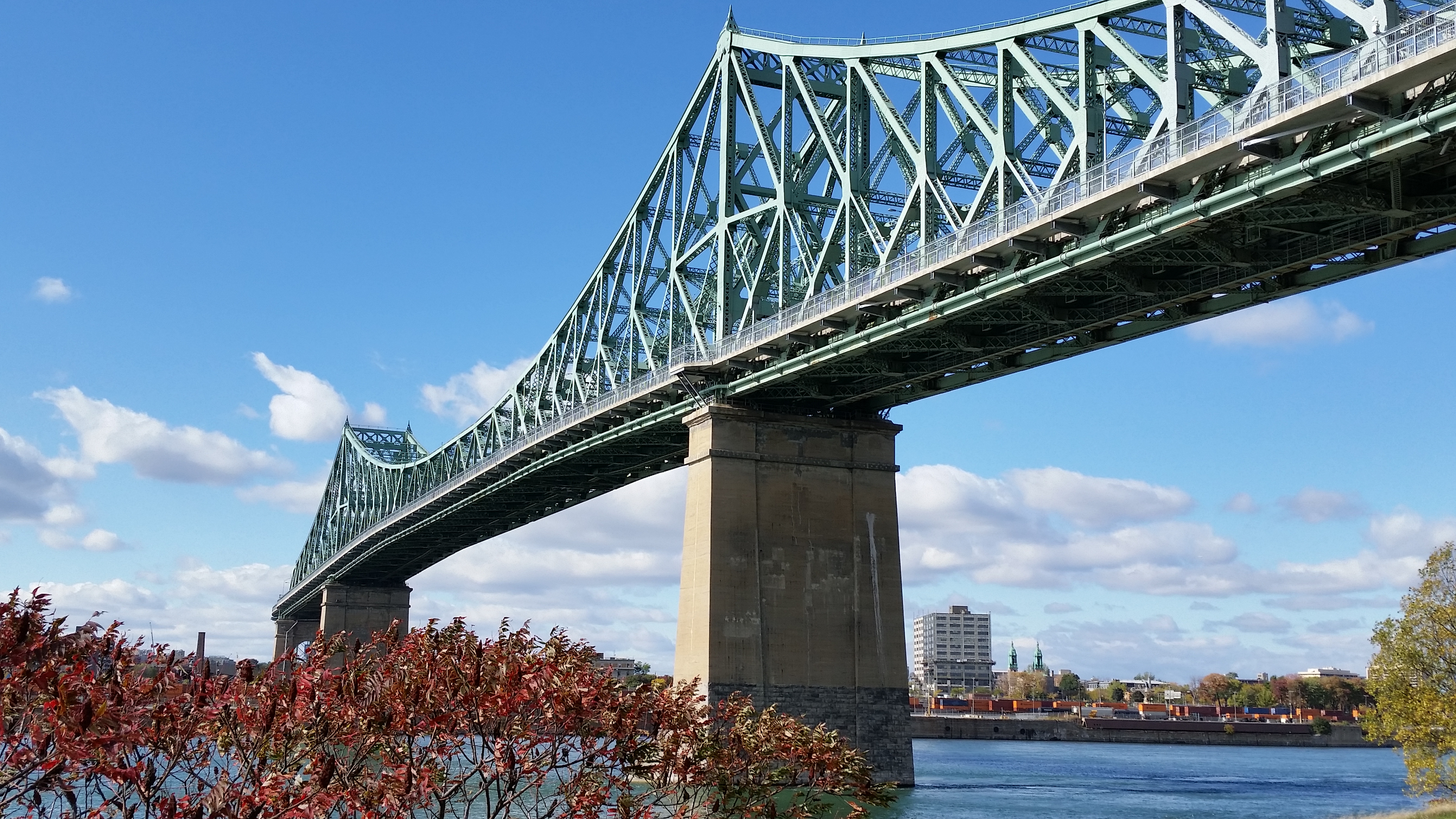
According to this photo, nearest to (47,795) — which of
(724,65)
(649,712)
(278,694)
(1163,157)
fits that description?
(649,712)

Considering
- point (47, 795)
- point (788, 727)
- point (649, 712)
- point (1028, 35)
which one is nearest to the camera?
point (649, 712)

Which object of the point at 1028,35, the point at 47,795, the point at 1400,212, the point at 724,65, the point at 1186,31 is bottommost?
the point at 47,795

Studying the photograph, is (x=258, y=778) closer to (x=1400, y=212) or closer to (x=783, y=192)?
(x=1400, y=212)

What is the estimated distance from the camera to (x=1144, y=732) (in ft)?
518

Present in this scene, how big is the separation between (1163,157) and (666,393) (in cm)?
2903

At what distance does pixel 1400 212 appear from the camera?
31547 millimetres

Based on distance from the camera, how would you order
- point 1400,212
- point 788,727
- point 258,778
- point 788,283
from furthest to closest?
point 788,283 → point 1400,212 → point 788,727 → point 258,778

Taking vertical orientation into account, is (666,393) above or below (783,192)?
below

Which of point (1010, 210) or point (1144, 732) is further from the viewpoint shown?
point (1144, 732)

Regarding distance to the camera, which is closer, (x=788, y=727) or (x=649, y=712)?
(x=649, y=712)

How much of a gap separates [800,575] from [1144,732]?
116 metres

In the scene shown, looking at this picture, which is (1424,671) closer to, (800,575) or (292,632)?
(800,575)

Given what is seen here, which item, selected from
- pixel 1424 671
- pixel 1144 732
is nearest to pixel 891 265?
pixel 1424 671

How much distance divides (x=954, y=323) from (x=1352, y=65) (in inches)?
665
